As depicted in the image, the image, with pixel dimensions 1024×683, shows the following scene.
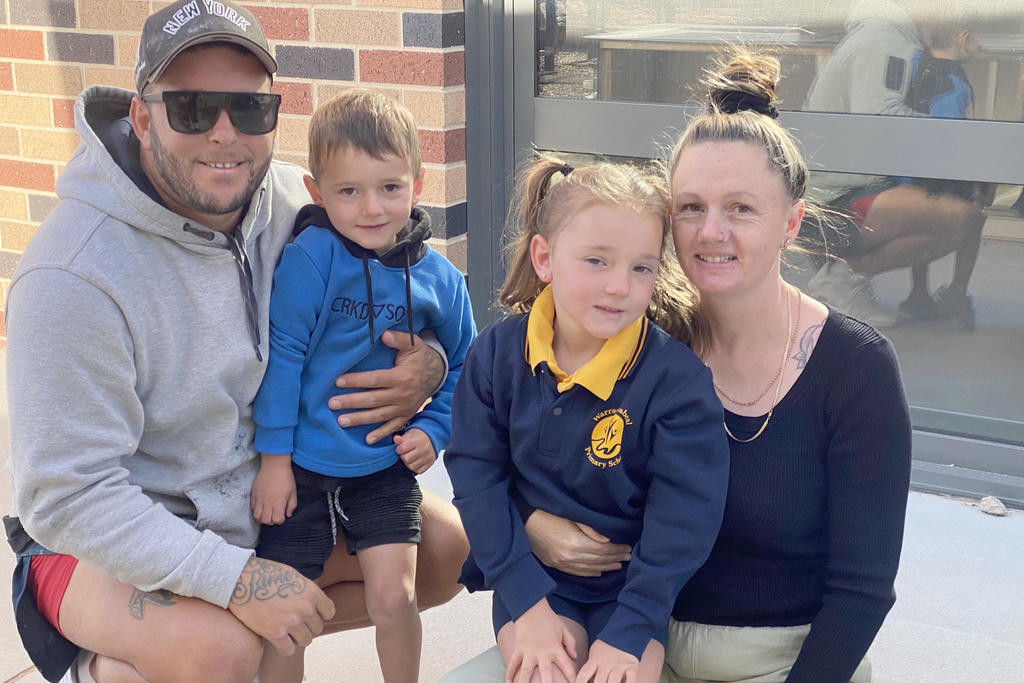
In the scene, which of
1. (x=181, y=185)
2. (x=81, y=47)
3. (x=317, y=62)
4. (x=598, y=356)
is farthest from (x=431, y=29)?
(x=598, y=356)

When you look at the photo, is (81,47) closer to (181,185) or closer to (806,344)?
(181,185)

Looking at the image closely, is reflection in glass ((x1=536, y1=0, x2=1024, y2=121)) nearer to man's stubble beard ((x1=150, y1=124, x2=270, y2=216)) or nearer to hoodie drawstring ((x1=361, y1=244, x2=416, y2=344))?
hoodie drawstring ((x1=361, y1=244, x2=416, y2=344))

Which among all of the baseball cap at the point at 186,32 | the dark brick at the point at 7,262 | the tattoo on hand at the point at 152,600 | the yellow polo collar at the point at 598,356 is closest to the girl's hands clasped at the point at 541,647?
the yellow polo collar at the point at 598,356

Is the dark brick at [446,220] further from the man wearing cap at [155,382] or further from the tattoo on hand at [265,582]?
the tattoo on hand at [265,582]

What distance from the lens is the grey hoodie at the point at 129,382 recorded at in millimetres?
1921

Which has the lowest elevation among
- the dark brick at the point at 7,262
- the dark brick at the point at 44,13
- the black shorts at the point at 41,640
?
the black shorts at the point at 41,640

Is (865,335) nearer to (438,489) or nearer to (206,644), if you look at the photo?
(206,644)

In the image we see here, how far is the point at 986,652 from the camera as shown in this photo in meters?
2.78

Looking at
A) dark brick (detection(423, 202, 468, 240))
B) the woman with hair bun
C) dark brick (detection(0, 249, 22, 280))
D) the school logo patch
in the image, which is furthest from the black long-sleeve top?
dark brick (detection(0, 249, 22, 280))

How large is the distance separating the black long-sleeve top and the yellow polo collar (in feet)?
0.70

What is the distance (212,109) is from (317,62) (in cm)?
191

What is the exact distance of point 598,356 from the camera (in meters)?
1.97

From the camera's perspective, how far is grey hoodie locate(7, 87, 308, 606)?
6.30 ft

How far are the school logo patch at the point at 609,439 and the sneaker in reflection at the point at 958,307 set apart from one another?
84.4 inches
